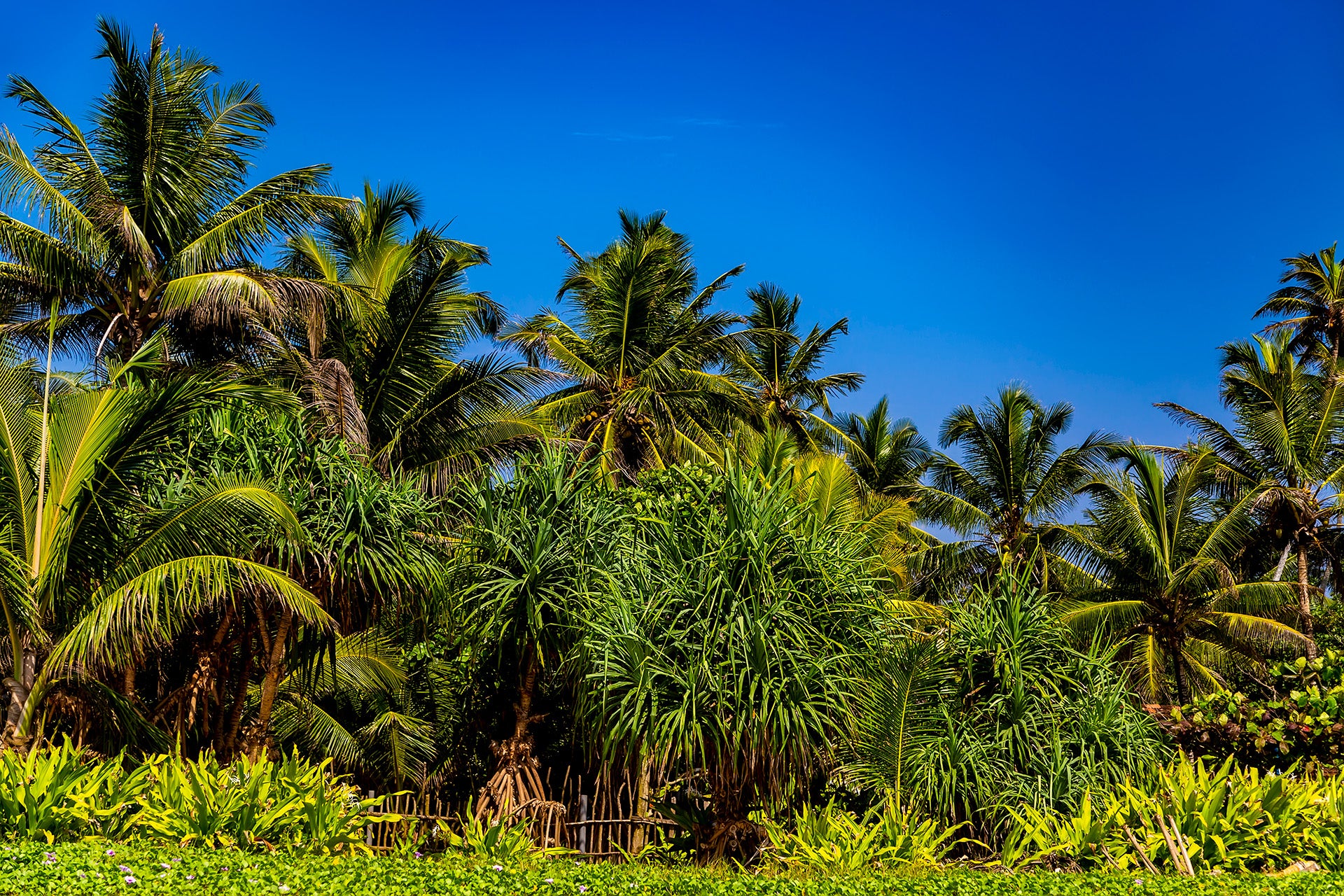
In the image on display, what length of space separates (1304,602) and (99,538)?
19.3m

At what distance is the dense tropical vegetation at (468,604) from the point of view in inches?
355

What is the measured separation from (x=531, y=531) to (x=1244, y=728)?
31.7 ft

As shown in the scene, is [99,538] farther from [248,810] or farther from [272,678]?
[248,810]

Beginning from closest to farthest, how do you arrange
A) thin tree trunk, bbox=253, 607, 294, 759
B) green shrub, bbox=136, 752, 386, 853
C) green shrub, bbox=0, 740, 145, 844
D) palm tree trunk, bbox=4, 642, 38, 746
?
green shrub, bbox=0, 740, 145, 844, green shrub, bbox=136, 752, 386, 853, palm tree trunk, bbox=4, 642, 38, 746, thin tree trunk, bbox=253, 607, 294, 759

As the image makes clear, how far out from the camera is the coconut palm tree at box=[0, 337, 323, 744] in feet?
28.5

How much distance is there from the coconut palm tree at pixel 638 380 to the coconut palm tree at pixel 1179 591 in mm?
7591

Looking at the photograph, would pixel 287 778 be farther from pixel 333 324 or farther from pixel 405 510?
pixel 333 324

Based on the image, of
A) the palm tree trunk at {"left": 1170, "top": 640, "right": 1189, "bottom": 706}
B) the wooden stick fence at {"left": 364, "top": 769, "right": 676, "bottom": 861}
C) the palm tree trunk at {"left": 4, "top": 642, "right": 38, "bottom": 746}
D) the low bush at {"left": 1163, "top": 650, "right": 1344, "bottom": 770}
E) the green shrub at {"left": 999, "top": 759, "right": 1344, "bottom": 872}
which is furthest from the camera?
the palm tree trunk at {"left": 1170, "top": 640, "right": 1189, "bottom": 706}

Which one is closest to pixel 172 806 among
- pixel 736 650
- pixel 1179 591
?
pixel 736 650

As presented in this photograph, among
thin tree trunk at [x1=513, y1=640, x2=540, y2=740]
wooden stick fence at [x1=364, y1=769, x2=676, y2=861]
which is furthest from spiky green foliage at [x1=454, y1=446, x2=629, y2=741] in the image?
wooden stick fence at [x1=364, y1=769, x2=676, y2=861]

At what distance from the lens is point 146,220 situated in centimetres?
1396

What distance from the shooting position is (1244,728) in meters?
13.7

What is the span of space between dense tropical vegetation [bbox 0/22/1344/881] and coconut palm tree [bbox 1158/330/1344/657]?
39 cm

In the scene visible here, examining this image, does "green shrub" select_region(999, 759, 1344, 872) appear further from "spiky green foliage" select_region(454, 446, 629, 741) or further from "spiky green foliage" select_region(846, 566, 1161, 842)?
"spiky green foliage" select_region(454, 446, 629, 741)
